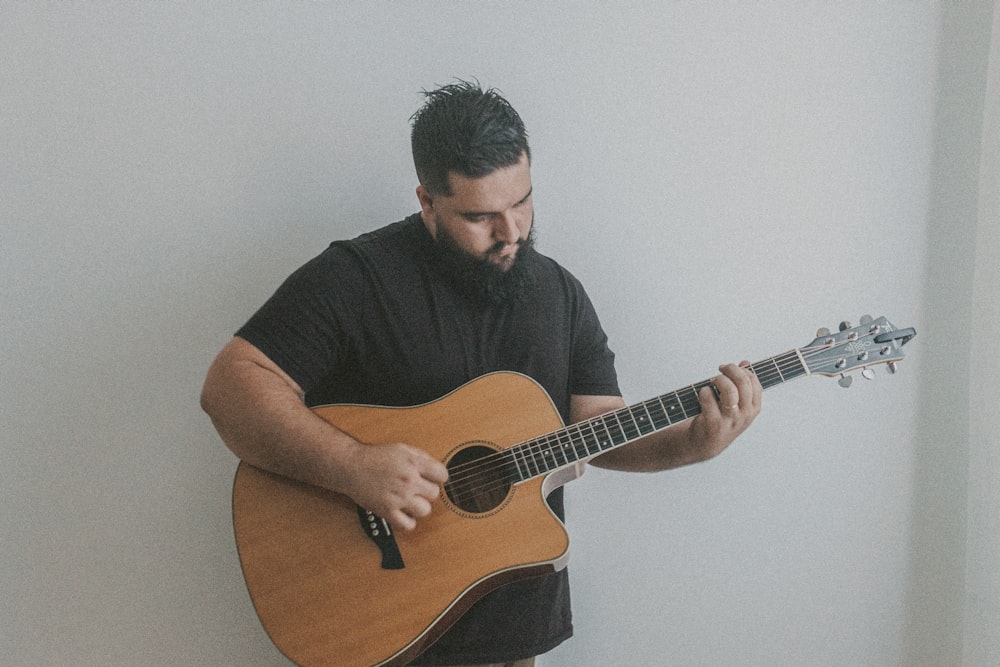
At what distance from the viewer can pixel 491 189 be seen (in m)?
1.30

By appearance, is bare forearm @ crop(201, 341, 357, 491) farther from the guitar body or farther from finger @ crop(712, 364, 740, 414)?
finger @ crop(712, 364, 740, 414)

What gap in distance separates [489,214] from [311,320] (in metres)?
0.38

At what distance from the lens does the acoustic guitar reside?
1243mm

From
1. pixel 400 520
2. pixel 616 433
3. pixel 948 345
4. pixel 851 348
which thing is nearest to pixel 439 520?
pixel 400 520

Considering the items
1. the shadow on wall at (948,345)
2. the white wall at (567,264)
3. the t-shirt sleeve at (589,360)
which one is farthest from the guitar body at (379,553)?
the shadow on wall at (948,345)

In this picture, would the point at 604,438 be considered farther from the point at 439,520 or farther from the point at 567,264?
the point at 567,264

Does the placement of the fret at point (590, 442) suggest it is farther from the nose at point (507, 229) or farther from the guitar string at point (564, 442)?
the nose at point (507, 229)

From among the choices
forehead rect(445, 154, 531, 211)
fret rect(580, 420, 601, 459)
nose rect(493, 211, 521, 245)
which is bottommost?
fret rect(580, 420, 601, 459)

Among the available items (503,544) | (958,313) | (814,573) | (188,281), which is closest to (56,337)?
(188,281)

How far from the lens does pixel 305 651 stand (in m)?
1.23

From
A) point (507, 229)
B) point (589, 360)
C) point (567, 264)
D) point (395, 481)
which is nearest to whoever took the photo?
point (395, 481)

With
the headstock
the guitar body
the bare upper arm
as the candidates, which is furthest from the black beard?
the headstock

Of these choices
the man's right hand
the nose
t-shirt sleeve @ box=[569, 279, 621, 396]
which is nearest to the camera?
the man's right hand

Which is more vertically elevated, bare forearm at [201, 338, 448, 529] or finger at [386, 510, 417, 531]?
bare forearm at [201, 338, 448, 529]
